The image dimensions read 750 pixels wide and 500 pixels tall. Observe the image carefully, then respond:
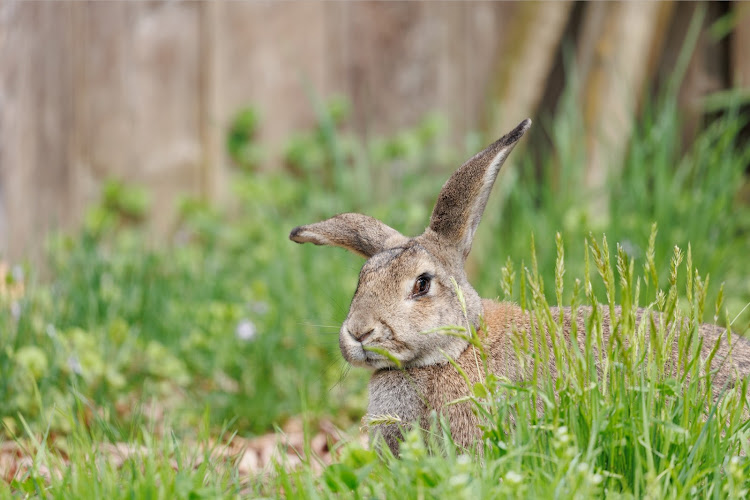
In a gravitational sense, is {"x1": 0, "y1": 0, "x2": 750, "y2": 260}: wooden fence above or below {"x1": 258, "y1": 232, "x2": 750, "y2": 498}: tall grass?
above

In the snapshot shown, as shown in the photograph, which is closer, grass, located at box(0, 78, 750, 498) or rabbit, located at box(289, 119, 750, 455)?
grass, located at box(0, 78, 750, 498)

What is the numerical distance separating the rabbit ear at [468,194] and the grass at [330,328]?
27 cm

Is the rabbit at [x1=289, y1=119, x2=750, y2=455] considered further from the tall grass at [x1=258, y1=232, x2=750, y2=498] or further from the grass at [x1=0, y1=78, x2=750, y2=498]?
the tall grass at [x1=258, y1=232, x2=750, y2=498]

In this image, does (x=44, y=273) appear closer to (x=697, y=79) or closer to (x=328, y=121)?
(x=328, y=121)

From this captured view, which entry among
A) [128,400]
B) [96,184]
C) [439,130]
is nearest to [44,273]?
[96,184]

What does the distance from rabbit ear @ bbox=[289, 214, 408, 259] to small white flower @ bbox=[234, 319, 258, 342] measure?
96 cm

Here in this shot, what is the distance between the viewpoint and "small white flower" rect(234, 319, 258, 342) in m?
3.96

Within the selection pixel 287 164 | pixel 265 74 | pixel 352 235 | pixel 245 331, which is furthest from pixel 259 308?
pixel 265 74

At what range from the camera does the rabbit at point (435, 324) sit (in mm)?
2752

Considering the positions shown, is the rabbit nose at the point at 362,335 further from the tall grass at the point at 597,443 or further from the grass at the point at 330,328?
the tall grass at the point at 597,443

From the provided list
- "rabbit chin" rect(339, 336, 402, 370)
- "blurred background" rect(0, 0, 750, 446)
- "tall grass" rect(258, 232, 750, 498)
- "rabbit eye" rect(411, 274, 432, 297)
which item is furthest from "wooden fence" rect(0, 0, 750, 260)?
"tall grass" rect(258, 232, 750, 498)

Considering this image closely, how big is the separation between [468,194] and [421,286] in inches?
12.9

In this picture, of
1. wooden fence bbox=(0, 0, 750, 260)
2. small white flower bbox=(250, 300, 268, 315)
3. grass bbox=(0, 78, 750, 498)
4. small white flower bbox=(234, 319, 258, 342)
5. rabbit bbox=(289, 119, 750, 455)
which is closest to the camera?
grass bbox=(0, 78, 750, 498)

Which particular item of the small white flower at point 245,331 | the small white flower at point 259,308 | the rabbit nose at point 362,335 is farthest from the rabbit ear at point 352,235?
the small white flower at point 259,308
